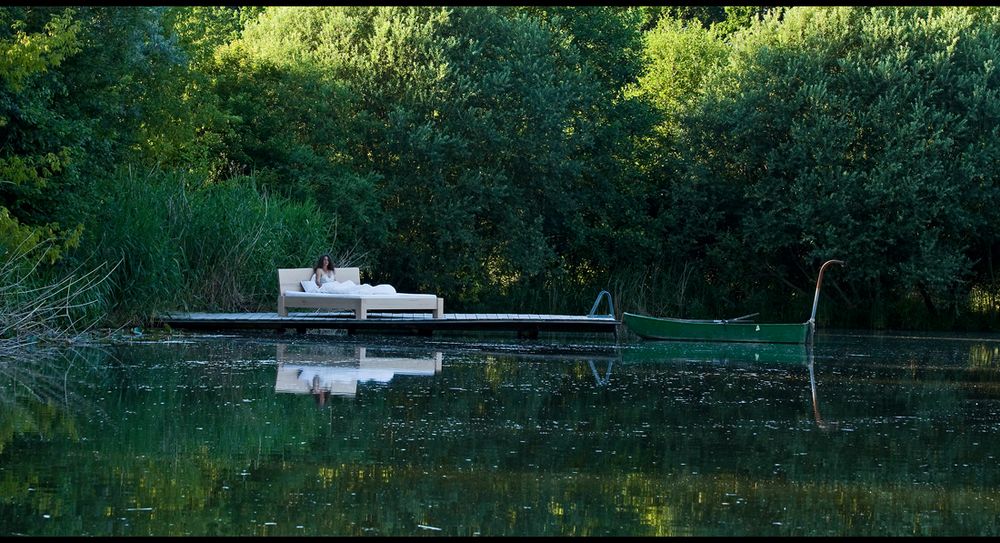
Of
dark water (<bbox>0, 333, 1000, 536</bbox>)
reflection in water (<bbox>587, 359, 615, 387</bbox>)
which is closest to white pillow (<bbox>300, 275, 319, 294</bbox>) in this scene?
dark water (<bbox>0, 333, 1000, 536</bbox>)

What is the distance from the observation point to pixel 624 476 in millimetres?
7664

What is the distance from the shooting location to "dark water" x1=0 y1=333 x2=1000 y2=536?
21.2 ft

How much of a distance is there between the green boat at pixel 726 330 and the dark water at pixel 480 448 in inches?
196

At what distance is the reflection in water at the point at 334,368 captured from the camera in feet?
38.1

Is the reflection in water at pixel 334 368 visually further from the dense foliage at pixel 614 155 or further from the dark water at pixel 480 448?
the dense foliage at pixel 614 155

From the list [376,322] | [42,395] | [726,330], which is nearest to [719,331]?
[726,330]

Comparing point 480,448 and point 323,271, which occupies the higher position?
point 323,271

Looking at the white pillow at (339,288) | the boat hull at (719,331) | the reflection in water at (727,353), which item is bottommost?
the reflection in water at (727,353)

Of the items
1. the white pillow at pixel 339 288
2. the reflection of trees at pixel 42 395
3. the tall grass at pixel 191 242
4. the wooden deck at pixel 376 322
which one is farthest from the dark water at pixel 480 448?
the white pillow at pixel 339 288

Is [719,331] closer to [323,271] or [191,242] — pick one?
[323,271]

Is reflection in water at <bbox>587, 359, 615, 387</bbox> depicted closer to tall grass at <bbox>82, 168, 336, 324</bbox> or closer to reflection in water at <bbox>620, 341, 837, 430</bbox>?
reflection in water at <bbox>620, 341, 837, 430</bbox>

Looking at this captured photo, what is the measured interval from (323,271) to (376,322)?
1.14 meters

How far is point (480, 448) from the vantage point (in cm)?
848

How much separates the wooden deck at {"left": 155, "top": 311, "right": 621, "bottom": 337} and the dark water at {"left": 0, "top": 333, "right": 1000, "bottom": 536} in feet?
12.9
